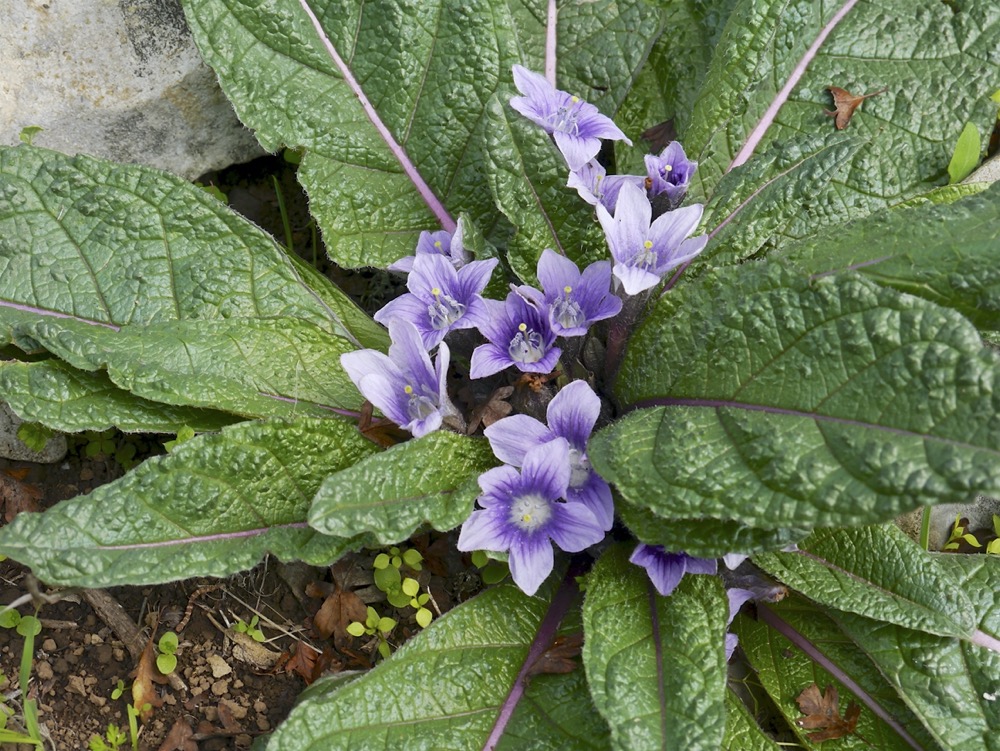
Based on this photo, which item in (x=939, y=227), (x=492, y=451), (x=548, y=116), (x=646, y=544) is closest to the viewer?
(x=939, y=227)

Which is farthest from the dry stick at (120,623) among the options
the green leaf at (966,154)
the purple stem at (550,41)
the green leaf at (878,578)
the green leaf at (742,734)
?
the green leaf at (966,154)

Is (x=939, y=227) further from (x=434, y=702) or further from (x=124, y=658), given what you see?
(x=124, y=658)

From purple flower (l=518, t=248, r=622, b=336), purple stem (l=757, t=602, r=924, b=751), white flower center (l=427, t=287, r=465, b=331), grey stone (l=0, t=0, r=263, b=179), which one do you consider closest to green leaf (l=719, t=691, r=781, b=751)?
purple stem (l=757, t=602, r=924, b=751)

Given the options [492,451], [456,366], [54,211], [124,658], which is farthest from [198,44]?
[124,658]

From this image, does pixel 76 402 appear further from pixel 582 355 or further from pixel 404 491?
pixel 582 355

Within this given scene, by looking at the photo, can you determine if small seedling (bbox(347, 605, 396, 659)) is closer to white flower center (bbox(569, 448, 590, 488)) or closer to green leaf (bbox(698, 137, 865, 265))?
white flower center (bbox(569, 448, 590, 488))

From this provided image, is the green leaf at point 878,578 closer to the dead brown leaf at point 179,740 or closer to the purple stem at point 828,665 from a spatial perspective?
the purple stem at point 828,665
